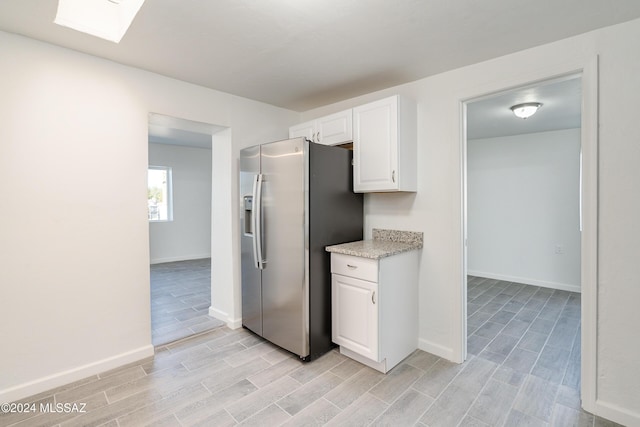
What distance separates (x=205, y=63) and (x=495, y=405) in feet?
10.6

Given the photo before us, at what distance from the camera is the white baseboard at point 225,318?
10.2 ft

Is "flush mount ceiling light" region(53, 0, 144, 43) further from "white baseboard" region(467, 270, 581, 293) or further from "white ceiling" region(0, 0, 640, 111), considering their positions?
"white baseboard" region(467, 270, 581, 293)

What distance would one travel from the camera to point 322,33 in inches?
76.5

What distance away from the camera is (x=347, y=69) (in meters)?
2.50

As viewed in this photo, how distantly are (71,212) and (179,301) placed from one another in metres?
2.08

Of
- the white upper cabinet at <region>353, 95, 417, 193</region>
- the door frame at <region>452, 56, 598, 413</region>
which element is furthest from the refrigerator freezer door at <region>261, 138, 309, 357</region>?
the door frame at <region>452, 56, 598, 413</region>

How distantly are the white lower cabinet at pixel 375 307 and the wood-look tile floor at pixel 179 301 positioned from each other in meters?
1.52

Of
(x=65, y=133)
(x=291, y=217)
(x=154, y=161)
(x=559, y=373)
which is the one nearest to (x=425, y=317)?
(x=559, y=373)

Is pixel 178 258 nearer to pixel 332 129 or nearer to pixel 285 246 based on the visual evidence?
pixel 285 246

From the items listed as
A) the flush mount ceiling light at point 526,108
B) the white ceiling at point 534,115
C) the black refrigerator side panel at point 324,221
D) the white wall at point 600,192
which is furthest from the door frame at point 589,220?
the black refrigerator side panel at point 324,221

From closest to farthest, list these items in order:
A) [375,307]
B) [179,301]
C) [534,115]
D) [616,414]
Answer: [616,414]
[375,307]
[534,115]
[179,301]

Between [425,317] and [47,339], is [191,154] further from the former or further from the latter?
[425,317]

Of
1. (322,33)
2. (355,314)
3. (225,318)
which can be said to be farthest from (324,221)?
(225,318)

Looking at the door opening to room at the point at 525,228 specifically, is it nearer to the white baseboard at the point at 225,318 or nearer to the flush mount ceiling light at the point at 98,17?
the white baseboard at the point at 225,318
